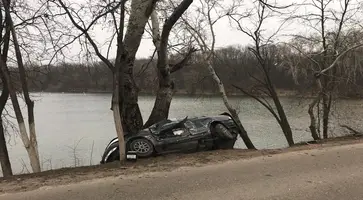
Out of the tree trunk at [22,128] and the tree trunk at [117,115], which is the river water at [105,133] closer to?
the tree trunk at [22,128]

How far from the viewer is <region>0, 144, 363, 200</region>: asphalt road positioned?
458 cm

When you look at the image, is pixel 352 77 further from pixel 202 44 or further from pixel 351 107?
pixel 202 44

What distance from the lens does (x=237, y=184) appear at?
16.3ft

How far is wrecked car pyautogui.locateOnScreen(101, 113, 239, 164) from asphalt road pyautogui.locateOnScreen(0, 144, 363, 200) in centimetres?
148

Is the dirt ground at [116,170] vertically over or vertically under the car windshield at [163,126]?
under

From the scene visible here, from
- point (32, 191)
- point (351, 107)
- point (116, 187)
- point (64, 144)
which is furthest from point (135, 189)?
point (64, 144)

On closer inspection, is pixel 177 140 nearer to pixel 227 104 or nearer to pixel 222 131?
pixel 222 131

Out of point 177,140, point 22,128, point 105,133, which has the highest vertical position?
point 22,128

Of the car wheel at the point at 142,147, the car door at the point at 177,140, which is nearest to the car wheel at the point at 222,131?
the car door at the point at 177,140

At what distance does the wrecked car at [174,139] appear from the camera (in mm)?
Result: 7285

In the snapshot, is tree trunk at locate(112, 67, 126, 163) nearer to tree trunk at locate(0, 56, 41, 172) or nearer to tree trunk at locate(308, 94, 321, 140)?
tree trunk at locate(0, 56, 41, 172)

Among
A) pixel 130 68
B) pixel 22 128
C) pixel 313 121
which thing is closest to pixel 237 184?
pixel 22 128

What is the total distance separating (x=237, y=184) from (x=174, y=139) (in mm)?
2551

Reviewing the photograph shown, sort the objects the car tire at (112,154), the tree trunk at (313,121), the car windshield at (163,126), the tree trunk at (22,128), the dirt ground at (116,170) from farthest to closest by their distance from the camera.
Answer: the tree trunk at (313,121)
the car tire at (112,154)
the car windshield at (163,126)
the tree trunk at (22,128)
the dirt ground at (116,170)
